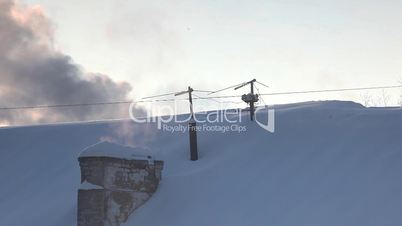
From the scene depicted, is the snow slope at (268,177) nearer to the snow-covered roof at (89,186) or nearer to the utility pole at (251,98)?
the utility pole at (251,98)

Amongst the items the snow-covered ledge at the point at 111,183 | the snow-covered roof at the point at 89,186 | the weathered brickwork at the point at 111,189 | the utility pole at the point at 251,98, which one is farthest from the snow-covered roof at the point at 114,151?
the utility pole at the point at 251,98

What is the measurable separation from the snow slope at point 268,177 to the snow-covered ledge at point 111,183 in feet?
1.64

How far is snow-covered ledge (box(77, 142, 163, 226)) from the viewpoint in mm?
17312

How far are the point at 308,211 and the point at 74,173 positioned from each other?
36.8 feet

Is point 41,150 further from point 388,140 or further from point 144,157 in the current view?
point 388,140

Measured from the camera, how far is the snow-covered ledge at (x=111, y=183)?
56.8 feet

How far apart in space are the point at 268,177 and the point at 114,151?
5.03 metres

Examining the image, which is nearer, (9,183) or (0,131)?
(9,183)

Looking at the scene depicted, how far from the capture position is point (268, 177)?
1875 centimetres

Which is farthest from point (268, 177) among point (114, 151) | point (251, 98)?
point (251, 98)

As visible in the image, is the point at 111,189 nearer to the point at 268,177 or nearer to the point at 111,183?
the point at 111,183

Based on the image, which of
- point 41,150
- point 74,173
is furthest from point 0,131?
point 74,173

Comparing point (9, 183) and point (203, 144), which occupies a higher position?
point (203, 144)

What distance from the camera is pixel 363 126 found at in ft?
68.2
